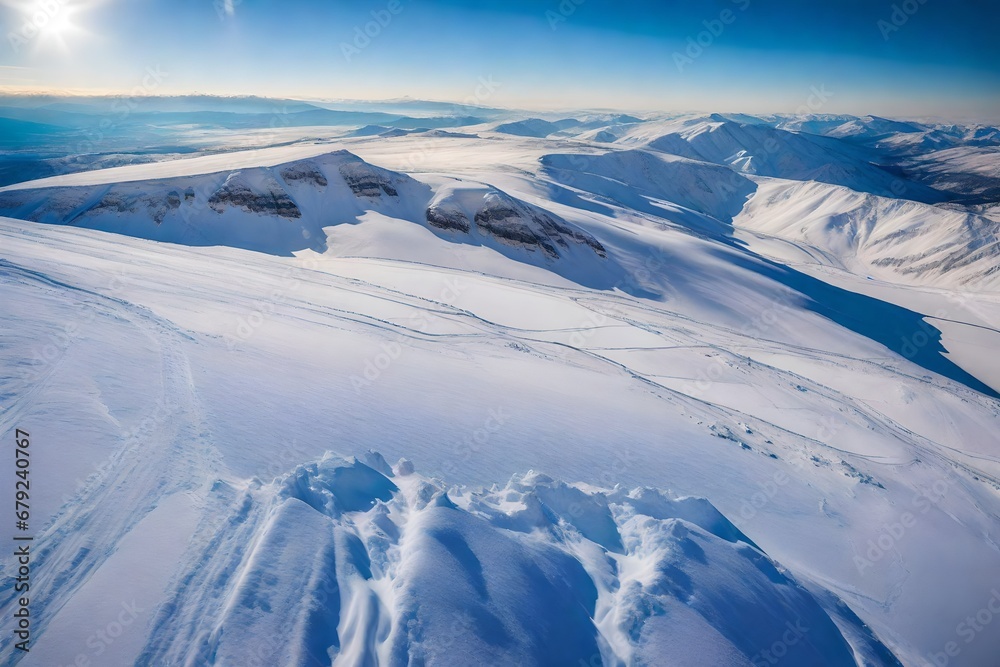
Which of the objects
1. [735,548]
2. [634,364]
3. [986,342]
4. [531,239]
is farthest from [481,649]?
[986,342]

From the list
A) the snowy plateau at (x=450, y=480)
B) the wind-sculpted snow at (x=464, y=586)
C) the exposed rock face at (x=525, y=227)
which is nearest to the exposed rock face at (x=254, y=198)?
the snowy plateau at (x=450, y=480)

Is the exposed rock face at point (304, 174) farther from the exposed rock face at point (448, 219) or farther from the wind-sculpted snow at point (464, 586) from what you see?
the wind-sculpted snow at point (464, 586)

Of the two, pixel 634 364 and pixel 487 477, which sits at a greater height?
pixel 487 477

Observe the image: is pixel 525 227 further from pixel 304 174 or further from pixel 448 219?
pixel 304 174

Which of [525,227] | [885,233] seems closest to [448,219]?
[525,227]

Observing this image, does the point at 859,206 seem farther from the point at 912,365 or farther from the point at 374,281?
the point at 374,281

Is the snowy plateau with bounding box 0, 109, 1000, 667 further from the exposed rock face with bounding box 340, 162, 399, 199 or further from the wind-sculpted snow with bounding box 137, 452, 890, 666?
the exposed rock face with bounding box 340, 162, 399, 199

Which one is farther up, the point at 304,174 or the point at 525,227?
the point at 304,174
